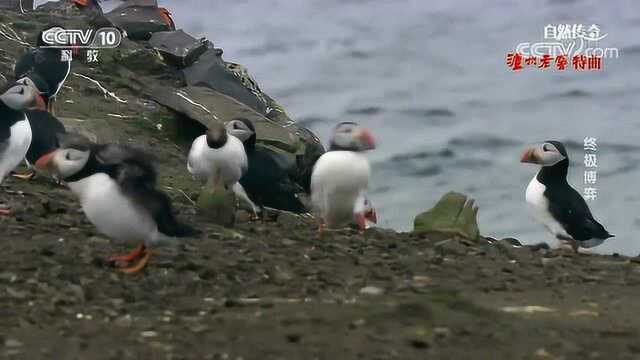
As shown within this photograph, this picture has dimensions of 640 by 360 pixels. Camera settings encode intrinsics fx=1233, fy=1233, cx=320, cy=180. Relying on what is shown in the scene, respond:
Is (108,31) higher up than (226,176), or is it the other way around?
(108,31)

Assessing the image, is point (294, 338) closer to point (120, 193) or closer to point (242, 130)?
point (120, 193)

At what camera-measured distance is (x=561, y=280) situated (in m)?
8.89

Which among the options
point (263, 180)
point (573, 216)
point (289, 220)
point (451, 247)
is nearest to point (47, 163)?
point (451, 247)

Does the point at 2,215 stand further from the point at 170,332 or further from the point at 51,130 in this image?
the point at 170,332

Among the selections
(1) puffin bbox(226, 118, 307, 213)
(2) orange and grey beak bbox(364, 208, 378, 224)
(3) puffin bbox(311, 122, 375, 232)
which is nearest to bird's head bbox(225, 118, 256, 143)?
(1) puffin bbox(226, 118, 307, 213)

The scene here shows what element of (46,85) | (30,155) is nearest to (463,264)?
(30,155)

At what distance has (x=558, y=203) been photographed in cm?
1195

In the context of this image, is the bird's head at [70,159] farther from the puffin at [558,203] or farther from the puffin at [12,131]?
the puffin at [558,203]

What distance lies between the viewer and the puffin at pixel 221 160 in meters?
11.6

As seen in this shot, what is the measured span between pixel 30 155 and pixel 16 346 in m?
5.44

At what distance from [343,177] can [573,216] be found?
271 centimetres

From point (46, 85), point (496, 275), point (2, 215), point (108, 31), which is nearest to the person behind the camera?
point (496, 275)

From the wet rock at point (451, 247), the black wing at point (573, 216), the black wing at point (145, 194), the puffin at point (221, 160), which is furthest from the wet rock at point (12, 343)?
the black wing at point (573, 216)

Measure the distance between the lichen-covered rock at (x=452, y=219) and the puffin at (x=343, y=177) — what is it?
0.54m
